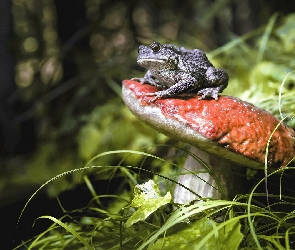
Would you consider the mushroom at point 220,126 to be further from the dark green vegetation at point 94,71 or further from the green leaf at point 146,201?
the dark green vegetation at point 94,71

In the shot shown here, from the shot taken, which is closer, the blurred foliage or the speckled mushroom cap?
the speckled mushroom cap

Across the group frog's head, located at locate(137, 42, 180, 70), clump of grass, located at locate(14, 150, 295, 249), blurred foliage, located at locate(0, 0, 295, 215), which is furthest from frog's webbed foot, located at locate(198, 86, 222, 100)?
blurred foliage, located at locate(0, 0, 295, 215)

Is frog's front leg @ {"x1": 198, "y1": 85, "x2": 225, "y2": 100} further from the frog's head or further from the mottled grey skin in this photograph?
the frog's head

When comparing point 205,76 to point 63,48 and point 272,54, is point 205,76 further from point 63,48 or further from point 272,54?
point 63,48

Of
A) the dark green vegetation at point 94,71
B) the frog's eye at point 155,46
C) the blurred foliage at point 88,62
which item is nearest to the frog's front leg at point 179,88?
the frog's eye at point 155,46

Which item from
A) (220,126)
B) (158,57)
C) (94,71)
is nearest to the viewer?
(220,126)

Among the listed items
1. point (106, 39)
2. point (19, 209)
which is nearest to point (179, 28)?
point (106, 39)

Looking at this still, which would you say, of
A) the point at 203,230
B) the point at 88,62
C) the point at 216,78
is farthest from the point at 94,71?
the point at 203,230

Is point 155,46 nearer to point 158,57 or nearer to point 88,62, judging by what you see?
point 158,57
